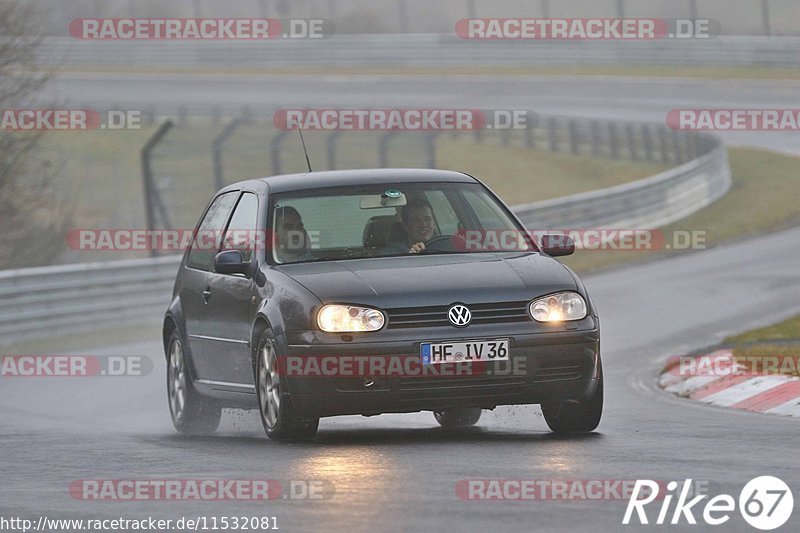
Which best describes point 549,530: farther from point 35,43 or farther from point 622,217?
point 622,217

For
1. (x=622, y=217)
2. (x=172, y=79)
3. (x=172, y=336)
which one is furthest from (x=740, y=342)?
(x=172, y=79)

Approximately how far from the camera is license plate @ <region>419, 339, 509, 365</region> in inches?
351

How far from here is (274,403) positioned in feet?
30.8

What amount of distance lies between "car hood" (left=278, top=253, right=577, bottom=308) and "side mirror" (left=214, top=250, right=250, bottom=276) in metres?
0.33

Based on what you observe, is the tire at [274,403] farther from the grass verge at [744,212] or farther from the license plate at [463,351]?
the grass verge at [744,212]

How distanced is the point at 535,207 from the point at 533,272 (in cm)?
1524

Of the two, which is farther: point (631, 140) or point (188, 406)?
point (631, 140)

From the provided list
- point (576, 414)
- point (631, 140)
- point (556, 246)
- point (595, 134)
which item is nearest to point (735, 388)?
point (556, 246)

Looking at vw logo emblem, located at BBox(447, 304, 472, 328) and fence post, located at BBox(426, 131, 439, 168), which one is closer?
vw logo emblem, located at BBox(447, 304, 472, 328)

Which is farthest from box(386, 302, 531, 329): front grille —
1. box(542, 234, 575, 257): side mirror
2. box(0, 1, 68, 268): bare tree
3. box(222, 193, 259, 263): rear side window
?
box(0, 1, 68, 268): bare tree

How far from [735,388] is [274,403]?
413 cm

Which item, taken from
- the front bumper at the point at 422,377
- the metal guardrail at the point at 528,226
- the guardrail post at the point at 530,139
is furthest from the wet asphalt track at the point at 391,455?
the guardrail post at the point at 530,139

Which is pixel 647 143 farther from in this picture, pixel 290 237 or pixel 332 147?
pixel 290 237

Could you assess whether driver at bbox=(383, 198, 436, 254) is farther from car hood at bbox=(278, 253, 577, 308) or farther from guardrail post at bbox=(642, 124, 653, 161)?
guardrail post at bbox=(642, 124, 653, 161)
